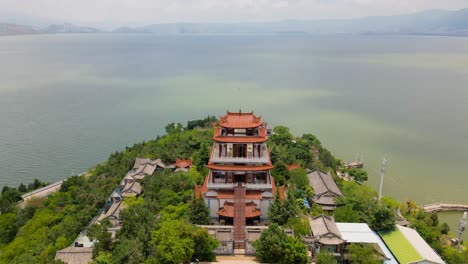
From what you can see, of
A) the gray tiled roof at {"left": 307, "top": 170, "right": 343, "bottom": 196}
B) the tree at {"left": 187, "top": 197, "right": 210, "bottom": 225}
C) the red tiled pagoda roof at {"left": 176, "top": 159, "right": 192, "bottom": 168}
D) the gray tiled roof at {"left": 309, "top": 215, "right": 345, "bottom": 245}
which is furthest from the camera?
the red tiled pagoda roof at {"left": 176, "top": 159, "right": 192, "bottom": 168}

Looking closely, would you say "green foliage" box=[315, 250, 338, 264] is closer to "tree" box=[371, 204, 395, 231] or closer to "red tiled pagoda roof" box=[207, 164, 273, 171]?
"tree" box=[371, 204, 395, 231]

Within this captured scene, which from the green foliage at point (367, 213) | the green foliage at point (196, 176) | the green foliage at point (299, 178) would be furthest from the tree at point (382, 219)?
the green foliage at point (196, 176)

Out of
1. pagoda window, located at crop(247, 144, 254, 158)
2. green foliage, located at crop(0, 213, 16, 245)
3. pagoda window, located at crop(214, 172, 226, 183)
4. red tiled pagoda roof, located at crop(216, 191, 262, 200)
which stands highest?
pagoda window, located at crop(247, 144, 254, 158)

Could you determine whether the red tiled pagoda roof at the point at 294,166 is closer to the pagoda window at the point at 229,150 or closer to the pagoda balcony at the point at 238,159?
the pagoda balcony at the point at 238,159

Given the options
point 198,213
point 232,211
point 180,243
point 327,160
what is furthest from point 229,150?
point 327,160

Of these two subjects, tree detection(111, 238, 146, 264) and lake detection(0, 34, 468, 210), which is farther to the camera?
lake detection(0, 34, 468, 210)

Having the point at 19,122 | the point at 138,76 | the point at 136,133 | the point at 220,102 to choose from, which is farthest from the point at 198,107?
the point at 138,76

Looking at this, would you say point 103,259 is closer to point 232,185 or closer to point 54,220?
point 232,185

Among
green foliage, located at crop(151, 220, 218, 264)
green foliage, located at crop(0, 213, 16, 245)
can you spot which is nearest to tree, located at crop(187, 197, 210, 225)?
green foliage, located at crop(151, 220, 218, 264)
